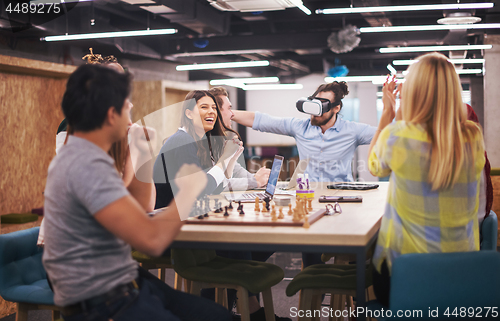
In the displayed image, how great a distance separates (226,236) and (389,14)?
296 inches

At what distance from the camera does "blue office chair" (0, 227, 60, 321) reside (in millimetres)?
2007

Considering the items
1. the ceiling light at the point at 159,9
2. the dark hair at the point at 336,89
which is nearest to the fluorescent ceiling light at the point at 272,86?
the ceiling light at the point at 159,9

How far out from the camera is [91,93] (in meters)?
1.31

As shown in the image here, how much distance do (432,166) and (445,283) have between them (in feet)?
1.28

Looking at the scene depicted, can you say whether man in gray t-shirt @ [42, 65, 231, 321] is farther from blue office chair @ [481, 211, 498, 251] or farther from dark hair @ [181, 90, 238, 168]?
blue office chair @ [481, 211, 498, 251]

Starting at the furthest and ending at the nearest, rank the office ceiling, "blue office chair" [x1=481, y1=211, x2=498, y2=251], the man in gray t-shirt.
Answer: the office ceiling → "blue office chair" [x1=481, y1=211, x2=498, y2=251] → the man in gray t-shirt

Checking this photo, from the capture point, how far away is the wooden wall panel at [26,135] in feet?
19.7

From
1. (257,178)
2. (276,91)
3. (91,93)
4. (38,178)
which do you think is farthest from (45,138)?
(276,91)

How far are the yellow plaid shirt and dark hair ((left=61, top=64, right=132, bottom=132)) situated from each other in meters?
0.96

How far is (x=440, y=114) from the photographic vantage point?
1.62 m

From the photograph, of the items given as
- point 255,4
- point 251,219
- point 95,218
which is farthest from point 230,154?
point 255,4

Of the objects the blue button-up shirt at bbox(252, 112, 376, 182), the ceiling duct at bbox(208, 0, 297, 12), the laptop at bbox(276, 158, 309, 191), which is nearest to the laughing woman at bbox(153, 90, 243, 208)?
the laptop at bbox(276, 158, 309, 191)

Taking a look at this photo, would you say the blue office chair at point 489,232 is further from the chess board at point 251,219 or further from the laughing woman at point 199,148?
the laughing woman at point 199,148

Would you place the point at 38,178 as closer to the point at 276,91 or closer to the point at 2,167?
the point at 2,167
